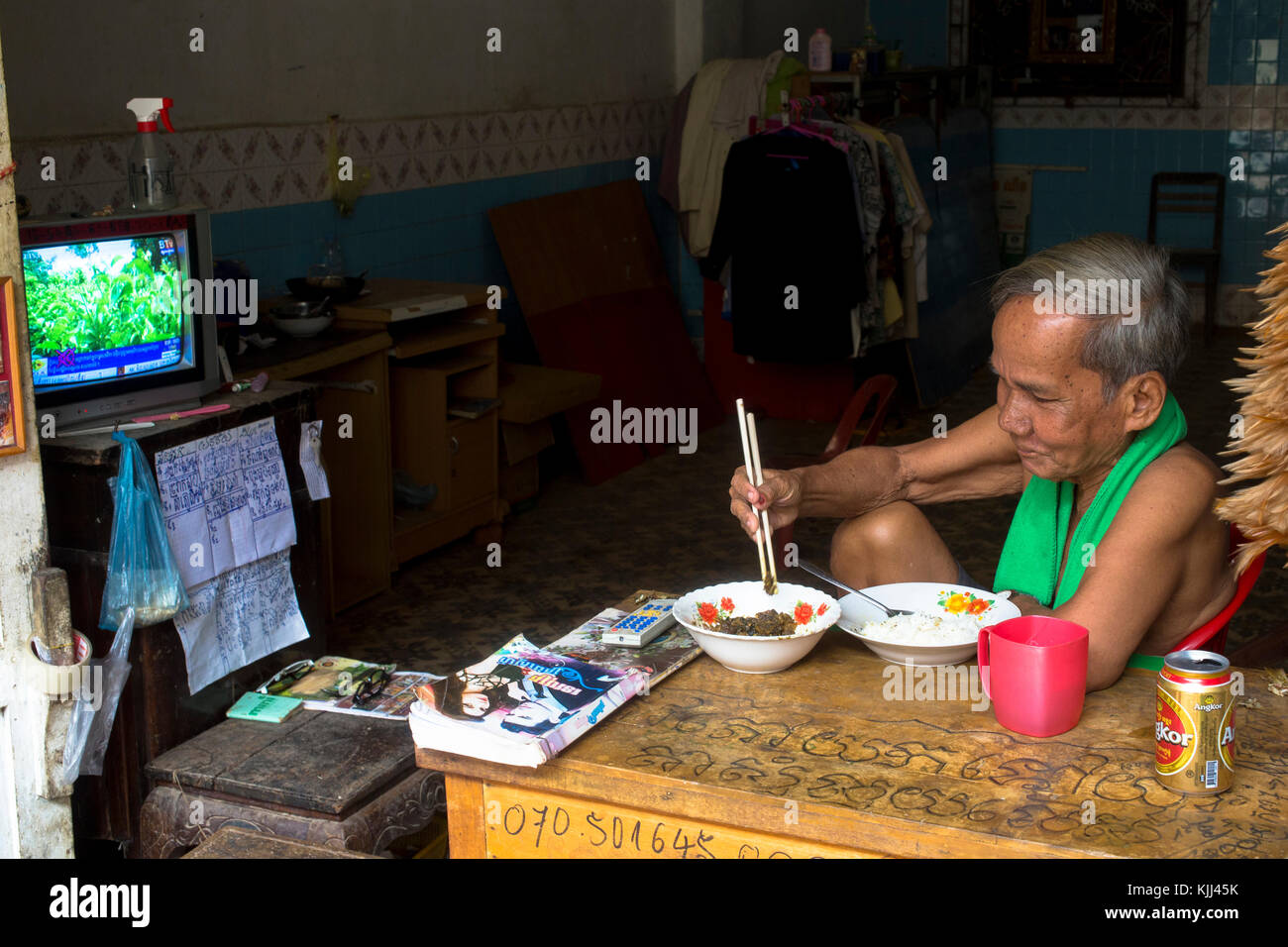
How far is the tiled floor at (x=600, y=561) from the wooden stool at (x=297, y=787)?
4.99 feet

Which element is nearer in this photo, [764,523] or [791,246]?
[764,523]

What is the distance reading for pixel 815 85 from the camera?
7.23 meters

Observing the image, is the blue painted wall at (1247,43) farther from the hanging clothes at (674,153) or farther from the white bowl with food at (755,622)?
Answer: the white bowl with food at (755,622)

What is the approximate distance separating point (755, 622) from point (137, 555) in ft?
4.37

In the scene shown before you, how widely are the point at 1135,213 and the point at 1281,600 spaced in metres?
5.30

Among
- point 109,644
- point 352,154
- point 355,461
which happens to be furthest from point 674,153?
point 109,644

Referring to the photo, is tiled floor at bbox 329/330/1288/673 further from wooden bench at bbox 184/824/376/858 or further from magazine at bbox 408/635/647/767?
magazine at bbox 408/635/647/767

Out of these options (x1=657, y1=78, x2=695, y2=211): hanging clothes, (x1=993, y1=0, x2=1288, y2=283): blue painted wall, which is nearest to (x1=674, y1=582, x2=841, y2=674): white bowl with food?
(x1=657, y1=78, x2=695, y2=211): hanging clothes

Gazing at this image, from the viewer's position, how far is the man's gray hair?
81.6 inches

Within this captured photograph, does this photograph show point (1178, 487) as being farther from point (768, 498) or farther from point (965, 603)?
point (768, 498)

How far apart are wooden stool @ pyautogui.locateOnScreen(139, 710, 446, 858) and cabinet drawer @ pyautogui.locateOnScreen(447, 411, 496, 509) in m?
2.46

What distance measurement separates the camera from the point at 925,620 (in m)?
2.13

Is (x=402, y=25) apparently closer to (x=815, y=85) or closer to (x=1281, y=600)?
(x=815, y=85)

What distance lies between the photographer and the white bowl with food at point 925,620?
6.63 ft
